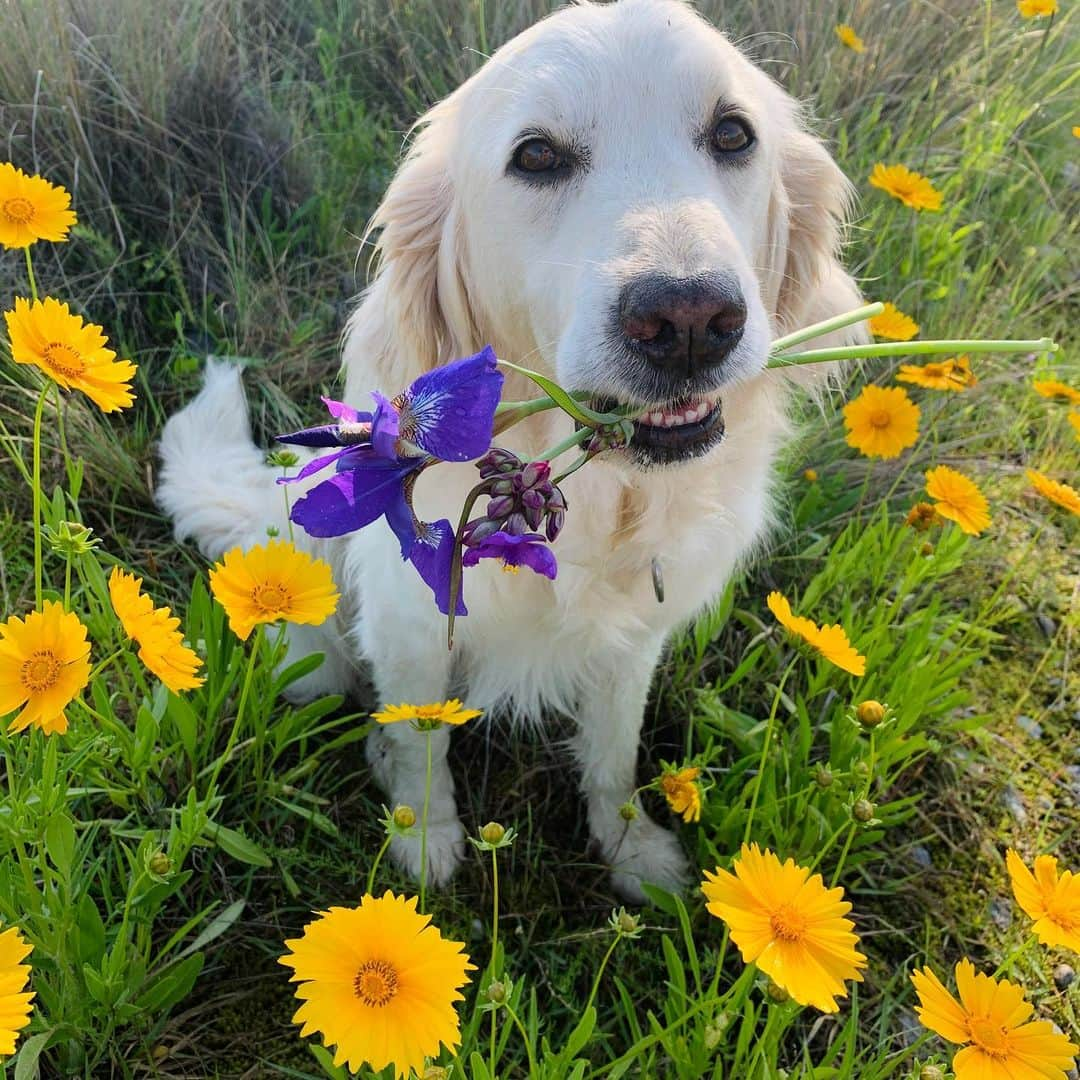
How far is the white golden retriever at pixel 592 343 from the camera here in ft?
5.04

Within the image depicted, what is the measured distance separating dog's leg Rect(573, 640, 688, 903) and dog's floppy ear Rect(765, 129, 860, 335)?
0.87 meters

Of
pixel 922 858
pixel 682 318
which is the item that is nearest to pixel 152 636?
pixel 682 318

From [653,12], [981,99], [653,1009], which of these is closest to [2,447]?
[653,12]

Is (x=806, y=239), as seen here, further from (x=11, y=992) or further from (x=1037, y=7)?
(x=11, y=992)

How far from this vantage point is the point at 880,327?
97.3 inches

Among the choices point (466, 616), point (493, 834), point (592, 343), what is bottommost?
point (466, 616)

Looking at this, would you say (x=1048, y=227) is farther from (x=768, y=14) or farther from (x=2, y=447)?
(x=2, y=447)

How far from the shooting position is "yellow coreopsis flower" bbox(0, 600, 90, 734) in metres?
1.15

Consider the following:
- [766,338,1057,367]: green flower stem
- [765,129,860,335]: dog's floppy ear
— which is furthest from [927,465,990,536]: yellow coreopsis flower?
[766,338,1057,367]: green flower stem

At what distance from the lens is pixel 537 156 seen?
177 centimetres

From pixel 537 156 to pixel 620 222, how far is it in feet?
1.02

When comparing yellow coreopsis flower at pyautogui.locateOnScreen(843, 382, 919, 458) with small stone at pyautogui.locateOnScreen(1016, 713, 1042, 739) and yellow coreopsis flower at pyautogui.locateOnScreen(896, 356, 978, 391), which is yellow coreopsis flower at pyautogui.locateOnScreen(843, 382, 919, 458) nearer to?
yellow coreopsis flower at pyautogui.locateOnScreen(896, 356, 978, 391)

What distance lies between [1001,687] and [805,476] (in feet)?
2.70

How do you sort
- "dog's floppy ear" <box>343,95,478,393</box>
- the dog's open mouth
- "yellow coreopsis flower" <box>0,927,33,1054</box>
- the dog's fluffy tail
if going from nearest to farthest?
"yellow coreopsis flower" <box>0,927,33,1054</box>
the dog's open mouth
"dog's floppy ear" <box>343,95,478,393</box>
the dog's fluffy tail
